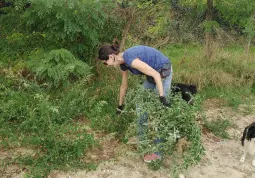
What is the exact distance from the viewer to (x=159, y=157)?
3.95 metres

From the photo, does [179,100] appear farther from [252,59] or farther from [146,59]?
[252,59]

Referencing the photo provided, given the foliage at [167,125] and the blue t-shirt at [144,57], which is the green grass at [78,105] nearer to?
the foliage at [167,125]

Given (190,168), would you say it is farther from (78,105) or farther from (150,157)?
(78,105)

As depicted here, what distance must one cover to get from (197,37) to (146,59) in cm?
Result: 784

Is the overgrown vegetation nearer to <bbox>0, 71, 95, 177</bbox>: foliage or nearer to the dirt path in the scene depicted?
<bbox>0, 71, 95, 177</bbox>: foliage

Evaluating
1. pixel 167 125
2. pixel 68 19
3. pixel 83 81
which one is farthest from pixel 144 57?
pixel 68 19

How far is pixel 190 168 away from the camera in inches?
158

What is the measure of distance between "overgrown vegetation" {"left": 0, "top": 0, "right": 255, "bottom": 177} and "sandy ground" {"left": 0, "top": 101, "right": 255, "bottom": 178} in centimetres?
13

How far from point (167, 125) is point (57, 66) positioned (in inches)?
92.7

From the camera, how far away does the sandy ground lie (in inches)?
149

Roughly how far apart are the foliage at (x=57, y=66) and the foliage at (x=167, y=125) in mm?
1628

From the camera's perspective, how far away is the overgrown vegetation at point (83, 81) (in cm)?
373

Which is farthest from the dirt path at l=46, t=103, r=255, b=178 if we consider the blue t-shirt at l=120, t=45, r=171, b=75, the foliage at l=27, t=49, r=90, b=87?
the foliage at l=27, t=49, r=90, b=87

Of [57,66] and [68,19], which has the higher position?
[68,19]
